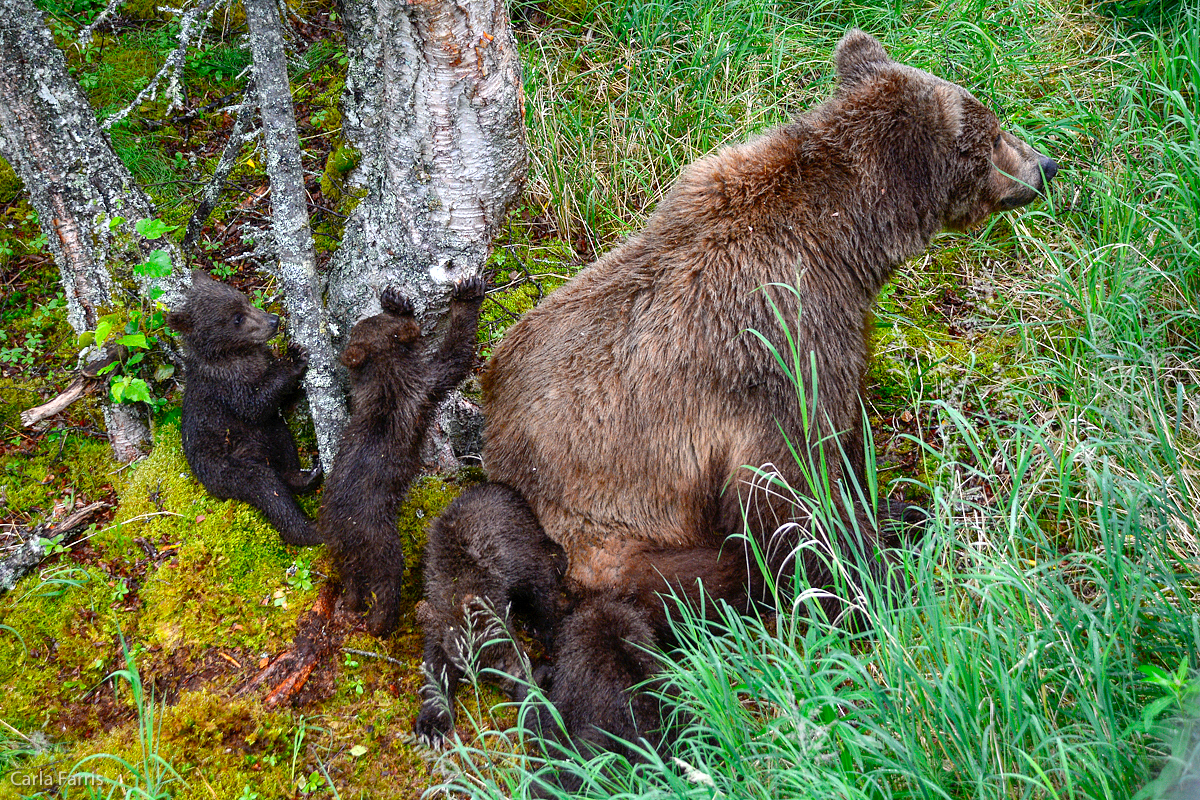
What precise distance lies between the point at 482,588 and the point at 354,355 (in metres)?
1.32

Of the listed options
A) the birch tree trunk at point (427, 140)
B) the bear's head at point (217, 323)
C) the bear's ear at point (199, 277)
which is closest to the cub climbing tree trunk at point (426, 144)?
the birch tree trunk at point (427, 140)

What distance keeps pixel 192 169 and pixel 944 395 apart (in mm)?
5763

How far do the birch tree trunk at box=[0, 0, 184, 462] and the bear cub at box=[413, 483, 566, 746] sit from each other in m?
2.24

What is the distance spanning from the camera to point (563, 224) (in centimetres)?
600

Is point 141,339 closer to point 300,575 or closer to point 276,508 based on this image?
point 276,508

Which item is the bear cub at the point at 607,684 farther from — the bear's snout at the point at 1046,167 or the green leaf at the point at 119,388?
the bear's snout at the point at 1046,167

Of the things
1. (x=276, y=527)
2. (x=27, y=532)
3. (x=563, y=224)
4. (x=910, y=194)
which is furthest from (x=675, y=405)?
(x=27, y=532)

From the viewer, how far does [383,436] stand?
3.94 meters

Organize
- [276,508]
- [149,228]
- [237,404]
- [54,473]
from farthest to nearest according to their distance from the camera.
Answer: [54,473] < [237,404] < [276,508] < [149,228]

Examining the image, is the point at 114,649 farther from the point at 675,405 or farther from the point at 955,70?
the point at 955,70

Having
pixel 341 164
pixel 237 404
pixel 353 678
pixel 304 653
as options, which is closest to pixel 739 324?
pixel 341 164

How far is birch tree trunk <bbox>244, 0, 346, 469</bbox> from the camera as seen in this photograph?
3441 millimetres

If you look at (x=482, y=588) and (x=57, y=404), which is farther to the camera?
(x=57, y=404)

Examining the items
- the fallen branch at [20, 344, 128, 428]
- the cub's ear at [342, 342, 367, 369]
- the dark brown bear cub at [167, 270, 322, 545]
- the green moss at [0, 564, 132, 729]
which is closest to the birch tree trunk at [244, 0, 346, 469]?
the cub's ear at [342, 342, 367, 369]
